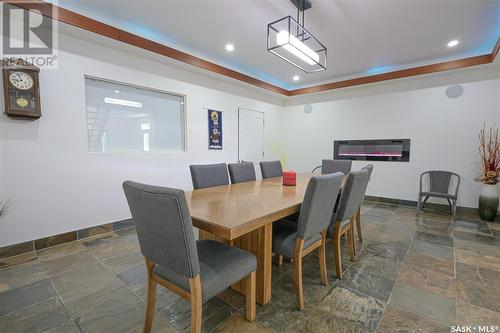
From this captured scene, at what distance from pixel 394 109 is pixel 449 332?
13.1 ft

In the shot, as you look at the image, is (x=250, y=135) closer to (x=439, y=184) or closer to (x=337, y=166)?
(x=337, y=166)

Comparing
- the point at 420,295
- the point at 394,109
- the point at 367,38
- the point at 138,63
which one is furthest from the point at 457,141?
the point at 138,63

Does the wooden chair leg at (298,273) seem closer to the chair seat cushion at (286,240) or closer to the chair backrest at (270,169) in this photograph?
the chair seat cushion at (286,240)

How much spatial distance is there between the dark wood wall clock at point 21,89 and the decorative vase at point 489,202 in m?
5.98

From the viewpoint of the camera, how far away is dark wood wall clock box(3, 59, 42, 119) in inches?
84.1

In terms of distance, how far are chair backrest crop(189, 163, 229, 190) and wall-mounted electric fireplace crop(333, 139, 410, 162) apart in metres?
3.30

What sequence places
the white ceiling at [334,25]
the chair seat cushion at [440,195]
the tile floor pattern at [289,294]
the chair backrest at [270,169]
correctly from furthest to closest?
the chair seat cushion at [440,195], the chair backrest at [270,169], the white ceiling at [334,25], the tile floor pattern at [289,294]

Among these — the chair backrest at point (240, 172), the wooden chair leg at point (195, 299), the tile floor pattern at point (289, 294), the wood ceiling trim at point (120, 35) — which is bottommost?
the tile floor pattern at point (289, 294)

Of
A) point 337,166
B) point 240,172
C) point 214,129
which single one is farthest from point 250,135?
point 240,172

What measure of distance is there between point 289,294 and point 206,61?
346 centimetres

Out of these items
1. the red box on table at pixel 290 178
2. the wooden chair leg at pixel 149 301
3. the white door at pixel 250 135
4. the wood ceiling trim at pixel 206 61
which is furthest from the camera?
the white door at pixel 250 135

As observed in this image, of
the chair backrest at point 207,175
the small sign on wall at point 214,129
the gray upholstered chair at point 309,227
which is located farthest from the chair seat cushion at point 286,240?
the small sign on wall at point 214,129

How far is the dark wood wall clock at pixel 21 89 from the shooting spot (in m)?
2.14

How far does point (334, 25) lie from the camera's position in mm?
2752
